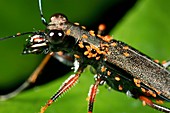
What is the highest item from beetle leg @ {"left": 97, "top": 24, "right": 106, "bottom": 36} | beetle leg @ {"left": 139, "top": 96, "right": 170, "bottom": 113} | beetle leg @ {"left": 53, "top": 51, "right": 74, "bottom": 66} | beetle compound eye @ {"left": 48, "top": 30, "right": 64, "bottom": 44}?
beetle leg @ {"left": 97, "top": 24, "right": 106, "bottom": 36}

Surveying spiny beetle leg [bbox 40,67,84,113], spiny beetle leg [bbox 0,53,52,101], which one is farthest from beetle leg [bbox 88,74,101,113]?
spiny beetle leg [bbox 0,53,52,101]

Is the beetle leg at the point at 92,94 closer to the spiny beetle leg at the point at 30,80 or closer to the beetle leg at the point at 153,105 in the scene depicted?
the beetle leg at the point at 153,105

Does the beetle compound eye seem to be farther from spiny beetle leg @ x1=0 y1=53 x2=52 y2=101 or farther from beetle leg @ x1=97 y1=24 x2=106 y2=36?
beetle leg @ x1=97 y1=24 x2=106 y2=36

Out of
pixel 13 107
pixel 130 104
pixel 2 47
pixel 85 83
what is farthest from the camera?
pixel 2 47

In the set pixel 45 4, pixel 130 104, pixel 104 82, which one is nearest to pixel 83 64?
pixel 104 82

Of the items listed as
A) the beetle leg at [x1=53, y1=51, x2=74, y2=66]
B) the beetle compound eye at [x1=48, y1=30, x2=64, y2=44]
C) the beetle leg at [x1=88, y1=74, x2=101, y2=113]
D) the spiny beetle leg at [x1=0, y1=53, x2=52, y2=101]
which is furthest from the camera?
the spiny beetle leg at [x1=0, y1=53, x2=52, y2=101]

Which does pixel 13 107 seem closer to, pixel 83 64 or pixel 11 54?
pixel 83 64

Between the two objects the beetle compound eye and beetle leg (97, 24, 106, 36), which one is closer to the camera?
the beetle compound eye
